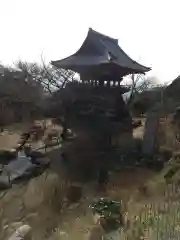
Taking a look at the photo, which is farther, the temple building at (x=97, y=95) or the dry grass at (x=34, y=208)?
the temple building at (x=97, y=95)

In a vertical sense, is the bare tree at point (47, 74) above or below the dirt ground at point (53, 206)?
above

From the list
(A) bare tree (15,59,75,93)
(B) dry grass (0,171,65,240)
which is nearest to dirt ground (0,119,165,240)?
(B) dry grass (0,171,65,240)

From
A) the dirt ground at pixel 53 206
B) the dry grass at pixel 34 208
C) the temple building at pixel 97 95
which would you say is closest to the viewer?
the dirt ground at pixel 53 206

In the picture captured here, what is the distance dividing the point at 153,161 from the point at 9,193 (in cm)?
587

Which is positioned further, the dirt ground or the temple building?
the temple building

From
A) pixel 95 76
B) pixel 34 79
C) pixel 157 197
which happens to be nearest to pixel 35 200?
pixel 157 197

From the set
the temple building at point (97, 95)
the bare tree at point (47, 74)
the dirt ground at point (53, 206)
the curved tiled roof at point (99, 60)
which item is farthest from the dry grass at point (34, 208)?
the bare tree at point (47, 74)

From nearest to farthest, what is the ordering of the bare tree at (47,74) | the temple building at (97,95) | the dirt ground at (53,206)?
the dirt ground at (53,206), the temple building at (97,95), the bare tree at (47,74)

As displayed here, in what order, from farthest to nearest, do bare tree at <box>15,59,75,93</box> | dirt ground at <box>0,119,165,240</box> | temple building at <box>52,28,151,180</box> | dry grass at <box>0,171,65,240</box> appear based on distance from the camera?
bare tree at <box>15,59,75,93</box>
temple building at <box>52,28,151,180</box>
dry grass at <box>0,171,65,240</box>
dirt ground at <box>0,119,165,240</box>

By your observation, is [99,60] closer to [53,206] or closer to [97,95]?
[97,95]

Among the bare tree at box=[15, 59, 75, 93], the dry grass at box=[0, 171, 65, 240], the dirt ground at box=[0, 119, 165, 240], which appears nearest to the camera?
the dirt ground at box=[0, 119, 165, 240]

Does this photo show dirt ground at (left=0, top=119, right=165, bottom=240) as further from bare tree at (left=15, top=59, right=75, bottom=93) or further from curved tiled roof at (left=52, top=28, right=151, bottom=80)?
bare tree at (left=15, top=59, right=75, bottom=93)

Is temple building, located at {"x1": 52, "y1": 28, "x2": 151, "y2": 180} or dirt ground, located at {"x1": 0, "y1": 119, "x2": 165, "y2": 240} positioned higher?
temple building, located at {"x1": 52, "y1": 28, "x2": 151, "y2": 180}

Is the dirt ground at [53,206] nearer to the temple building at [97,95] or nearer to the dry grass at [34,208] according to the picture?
the dry grass at [34,208]
